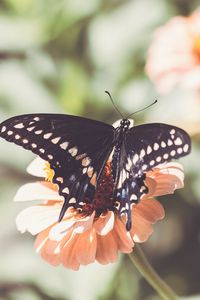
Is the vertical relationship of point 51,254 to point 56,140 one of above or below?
below

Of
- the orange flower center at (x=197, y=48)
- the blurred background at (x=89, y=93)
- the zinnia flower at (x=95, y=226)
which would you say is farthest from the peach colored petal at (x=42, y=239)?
the orange flower center at (x=197, y=48)

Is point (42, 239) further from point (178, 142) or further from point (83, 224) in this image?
point (178, 142)

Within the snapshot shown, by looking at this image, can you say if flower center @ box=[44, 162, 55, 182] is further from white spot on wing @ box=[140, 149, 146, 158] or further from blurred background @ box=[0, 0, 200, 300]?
blurred background @ box=[0, 0, 200, 300]

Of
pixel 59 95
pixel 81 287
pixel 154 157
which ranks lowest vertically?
pixel 81 287

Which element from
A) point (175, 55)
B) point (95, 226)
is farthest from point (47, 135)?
point (175, 55)

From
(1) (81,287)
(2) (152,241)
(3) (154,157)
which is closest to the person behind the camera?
(3) (154,157)

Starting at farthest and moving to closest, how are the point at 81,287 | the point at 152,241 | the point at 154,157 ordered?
the point at 152,241 < the point at 81,287 < the point at 154,157

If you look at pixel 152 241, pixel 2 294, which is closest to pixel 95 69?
pixel 152 241

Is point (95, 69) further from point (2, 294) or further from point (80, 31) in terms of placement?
point (2, 294)
